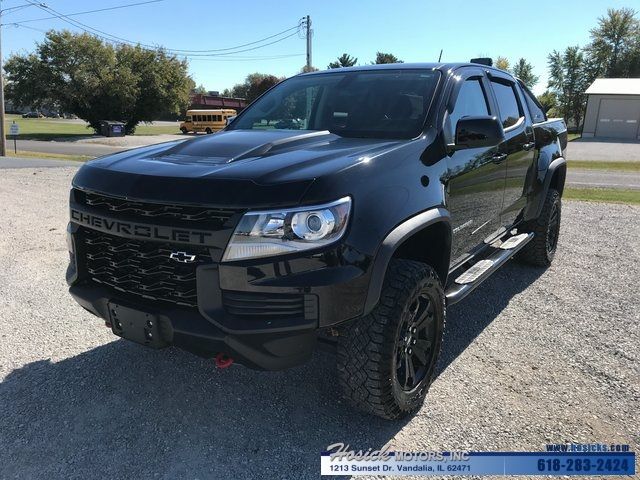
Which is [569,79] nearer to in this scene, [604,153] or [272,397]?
[604,153]

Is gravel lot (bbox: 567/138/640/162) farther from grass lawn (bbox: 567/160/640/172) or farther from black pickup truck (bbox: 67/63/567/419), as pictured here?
black pickup truck (bbox: 67/63/567/419)

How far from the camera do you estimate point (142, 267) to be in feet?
8.47

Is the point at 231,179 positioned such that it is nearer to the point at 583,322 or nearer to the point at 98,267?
the point at 98,267

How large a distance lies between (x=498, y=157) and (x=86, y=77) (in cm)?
4069

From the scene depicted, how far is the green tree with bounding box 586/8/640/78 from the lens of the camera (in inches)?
2426

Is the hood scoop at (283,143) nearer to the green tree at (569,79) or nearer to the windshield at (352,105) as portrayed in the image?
the windshield at (352,105)

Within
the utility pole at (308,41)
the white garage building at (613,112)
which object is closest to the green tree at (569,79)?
the white garage building at (613,112)

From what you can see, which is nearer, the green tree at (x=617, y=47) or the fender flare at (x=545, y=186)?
the fender flare at (x=545, y=186)

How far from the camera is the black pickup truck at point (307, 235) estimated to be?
2.26 m

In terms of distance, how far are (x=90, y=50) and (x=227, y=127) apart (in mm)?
40524

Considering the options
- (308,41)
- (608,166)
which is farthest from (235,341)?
(308,41)

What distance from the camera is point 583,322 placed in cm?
418

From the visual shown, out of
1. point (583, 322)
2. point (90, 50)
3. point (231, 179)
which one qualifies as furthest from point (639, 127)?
point (231, 179)

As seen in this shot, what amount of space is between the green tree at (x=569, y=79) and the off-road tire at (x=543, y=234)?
6155 cm
